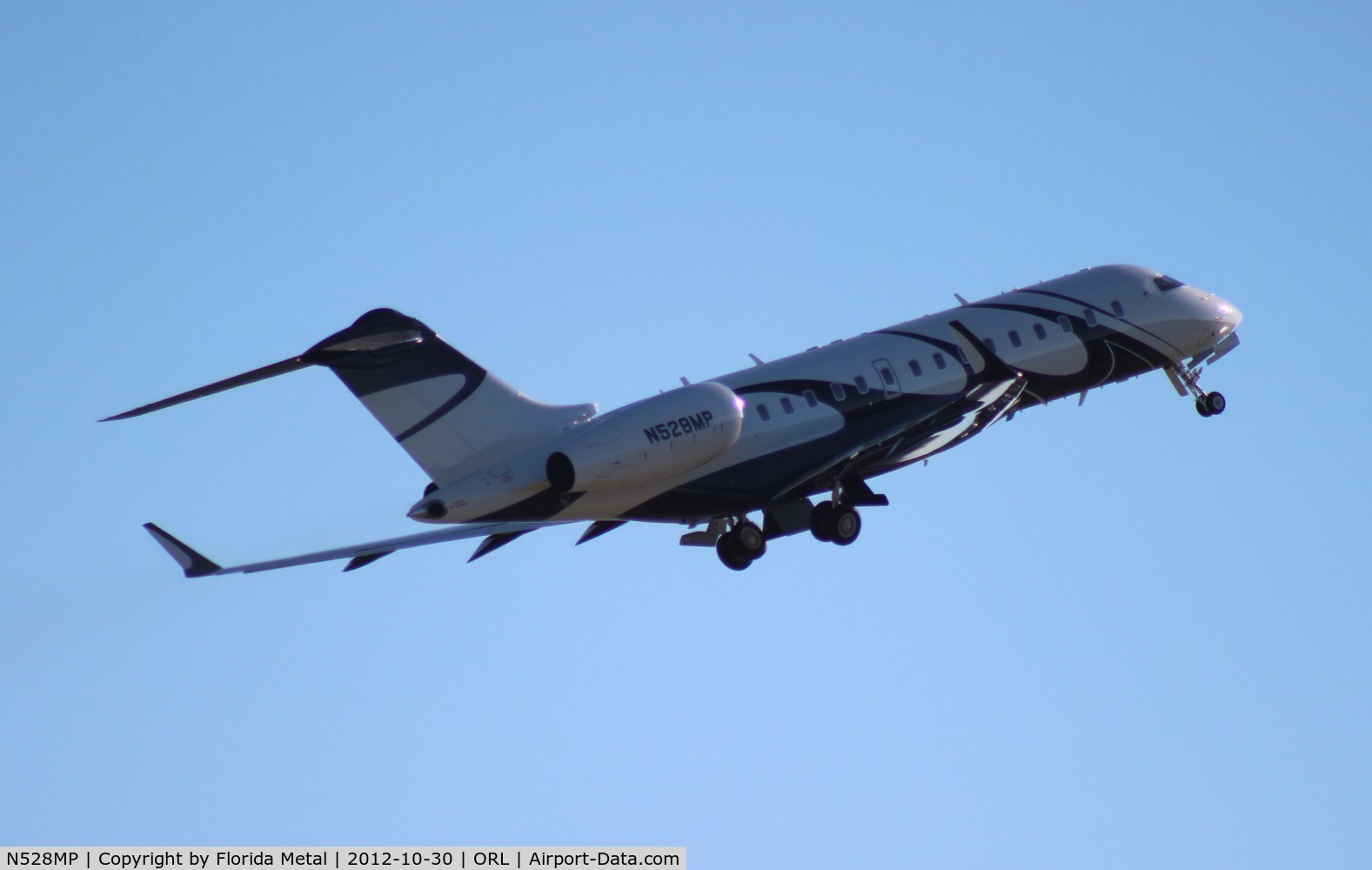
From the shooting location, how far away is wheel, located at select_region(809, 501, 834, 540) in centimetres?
3222

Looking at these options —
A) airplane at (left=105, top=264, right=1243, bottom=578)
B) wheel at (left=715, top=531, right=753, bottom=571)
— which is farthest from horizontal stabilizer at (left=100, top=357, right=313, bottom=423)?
wheel at (left=715, top=531, right=753, bottom=571)

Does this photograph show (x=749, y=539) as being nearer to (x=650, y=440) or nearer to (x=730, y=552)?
(x=730, y=552)

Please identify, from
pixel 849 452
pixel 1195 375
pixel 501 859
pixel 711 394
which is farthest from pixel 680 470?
pixel 1195 375

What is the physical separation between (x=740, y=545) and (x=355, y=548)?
6.62 metres

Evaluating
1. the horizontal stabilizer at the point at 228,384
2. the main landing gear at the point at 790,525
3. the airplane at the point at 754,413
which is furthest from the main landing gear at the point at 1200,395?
the horizontal stabilizer at the point at 228,384

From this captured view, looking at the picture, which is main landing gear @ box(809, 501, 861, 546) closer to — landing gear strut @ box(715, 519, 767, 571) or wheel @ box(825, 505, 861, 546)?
wheel @ box(825, 505, 861, 546)

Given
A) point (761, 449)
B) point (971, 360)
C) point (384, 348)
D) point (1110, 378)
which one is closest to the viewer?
point (384, 348)

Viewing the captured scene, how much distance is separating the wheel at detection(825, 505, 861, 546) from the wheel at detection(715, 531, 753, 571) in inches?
53.5

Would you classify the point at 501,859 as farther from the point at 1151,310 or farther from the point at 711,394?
the point at 1151,310

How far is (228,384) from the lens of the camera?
25281mm

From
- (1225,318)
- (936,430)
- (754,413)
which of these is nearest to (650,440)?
(754,413)

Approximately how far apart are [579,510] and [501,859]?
534cm

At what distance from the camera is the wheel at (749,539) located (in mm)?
31812

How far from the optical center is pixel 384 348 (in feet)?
91.6
